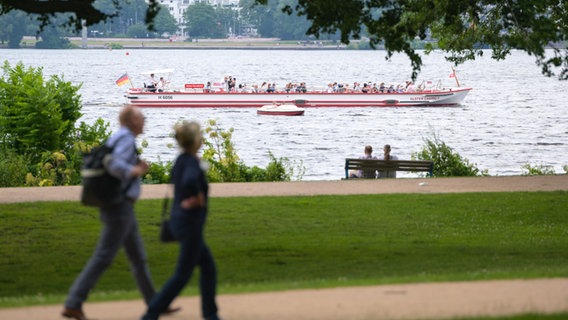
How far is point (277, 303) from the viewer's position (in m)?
10.5

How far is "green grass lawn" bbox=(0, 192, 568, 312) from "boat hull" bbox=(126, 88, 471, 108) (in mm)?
67088

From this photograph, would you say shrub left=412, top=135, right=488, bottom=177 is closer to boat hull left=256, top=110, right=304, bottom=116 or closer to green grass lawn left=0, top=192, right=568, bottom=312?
green grass lawn left=0, top=192, right=568, bottom=312

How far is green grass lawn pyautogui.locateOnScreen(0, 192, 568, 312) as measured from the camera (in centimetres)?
1325

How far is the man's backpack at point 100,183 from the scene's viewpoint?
31.8ft

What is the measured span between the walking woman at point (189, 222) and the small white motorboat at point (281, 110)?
74948 millimetres

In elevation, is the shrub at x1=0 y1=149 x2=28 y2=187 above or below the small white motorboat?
below

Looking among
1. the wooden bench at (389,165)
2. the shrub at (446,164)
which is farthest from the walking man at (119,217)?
the shrub at (446,164)

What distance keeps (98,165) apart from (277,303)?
2022 mm

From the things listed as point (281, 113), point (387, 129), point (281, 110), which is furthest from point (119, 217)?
point (281, 113)

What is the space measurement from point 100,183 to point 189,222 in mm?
898

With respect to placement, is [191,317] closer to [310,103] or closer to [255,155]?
[255,155]

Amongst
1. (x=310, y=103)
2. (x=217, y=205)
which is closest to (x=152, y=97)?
(x=310, y=103)

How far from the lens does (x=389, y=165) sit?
993 inches

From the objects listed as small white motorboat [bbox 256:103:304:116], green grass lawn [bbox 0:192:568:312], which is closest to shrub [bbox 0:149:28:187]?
green grass lawn [bbox 0:192:568:312]
